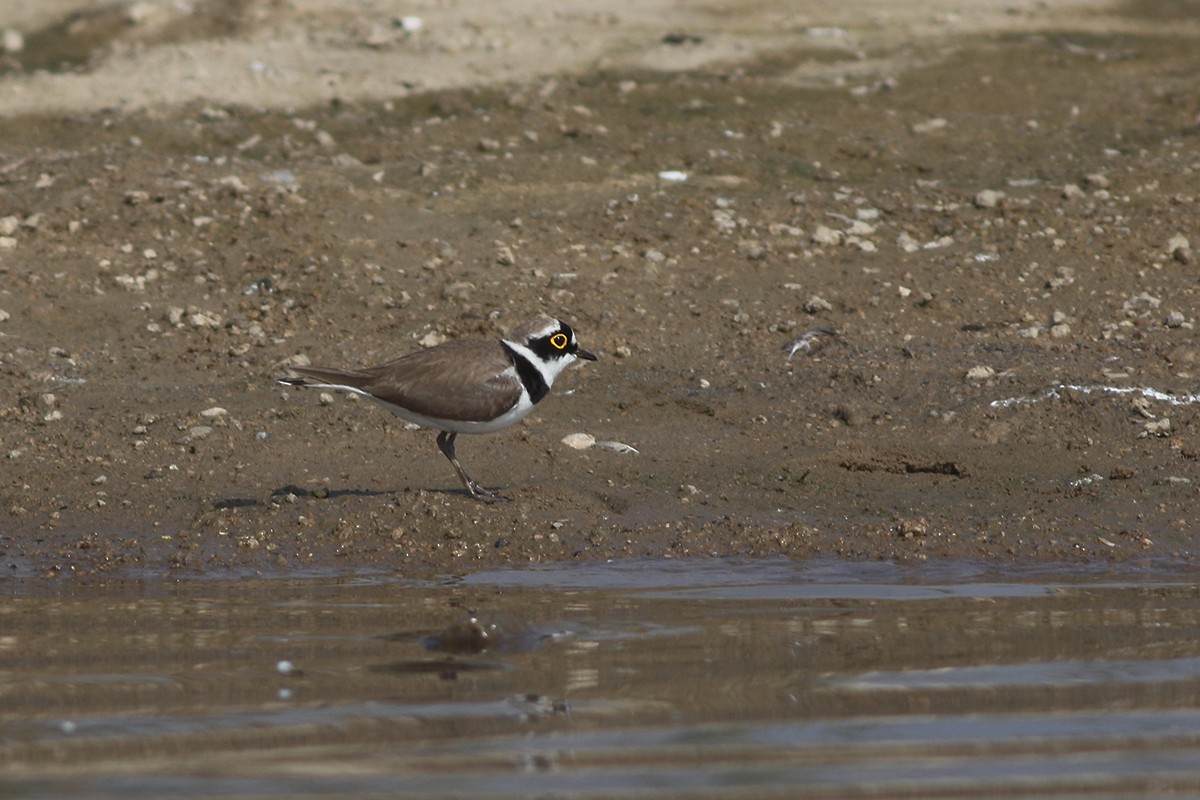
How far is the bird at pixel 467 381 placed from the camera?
9.16 meters

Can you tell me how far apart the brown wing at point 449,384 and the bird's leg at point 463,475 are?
1.08ft

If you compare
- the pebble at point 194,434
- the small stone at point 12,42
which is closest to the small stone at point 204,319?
the pebble at point 194,434

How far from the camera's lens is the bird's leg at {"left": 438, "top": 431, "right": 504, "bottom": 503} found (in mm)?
9195

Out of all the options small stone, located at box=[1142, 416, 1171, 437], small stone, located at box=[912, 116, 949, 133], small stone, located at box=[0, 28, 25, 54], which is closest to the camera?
small stone, located at box=[1142, 416, 1171, 437]

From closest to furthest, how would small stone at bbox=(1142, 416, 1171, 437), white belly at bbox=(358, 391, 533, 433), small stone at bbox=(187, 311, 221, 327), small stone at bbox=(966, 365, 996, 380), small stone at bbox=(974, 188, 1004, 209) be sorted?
white belly at bbox=(358, 391, 533, 433) → small stone at bbox=(1142, 416, 1171, 437) → small stone at bbox=(966, 365, 996, 380) → small stone at bbox=(187, 311, 221, 327) → small stone at bbox=(974, 188, 1004, 209)

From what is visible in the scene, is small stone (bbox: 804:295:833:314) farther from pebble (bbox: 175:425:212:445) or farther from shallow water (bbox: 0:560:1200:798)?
pebble (bbox: 175:425:212:445)

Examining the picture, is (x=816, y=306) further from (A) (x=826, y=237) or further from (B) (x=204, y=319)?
(B) (x=204, y=319)

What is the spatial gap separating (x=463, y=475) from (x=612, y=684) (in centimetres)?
311

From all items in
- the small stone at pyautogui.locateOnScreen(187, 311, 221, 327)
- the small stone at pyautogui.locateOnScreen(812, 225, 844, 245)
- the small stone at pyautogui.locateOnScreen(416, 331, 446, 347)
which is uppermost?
the small stone at pyautogui.locateOnScreen(812, 225, 844, 245)

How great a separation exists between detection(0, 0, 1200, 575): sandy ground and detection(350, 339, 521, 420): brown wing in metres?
0.48

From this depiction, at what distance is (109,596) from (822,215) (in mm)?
6266

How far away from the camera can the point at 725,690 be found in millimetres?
6270

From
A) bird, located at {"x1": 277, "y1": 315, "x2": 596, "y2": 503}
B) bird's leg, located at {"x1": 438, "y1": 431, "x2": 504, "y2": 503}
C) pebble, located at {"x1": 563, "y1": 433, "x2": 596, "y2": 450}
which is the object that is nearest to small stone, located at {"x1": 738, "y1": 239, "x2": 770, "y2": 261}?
pebble, located at {"x1": 563, "y1": 433, "x2": 596, "y2": 450}

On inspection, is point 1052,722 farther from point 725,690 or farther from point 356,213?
point 356,213
